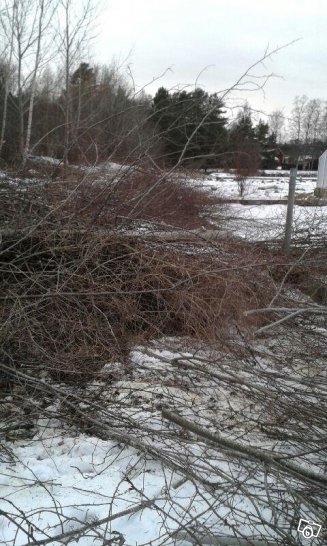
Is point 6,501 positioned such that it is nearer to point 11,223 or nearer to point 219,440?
point 219,440

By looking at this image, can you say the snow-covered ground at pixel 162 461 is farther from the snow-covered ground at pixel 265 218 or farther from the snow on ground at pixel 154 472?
the snow-covered ground at pixel 265 218

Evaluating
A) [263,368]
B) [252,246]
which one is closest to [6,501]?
[263,368]

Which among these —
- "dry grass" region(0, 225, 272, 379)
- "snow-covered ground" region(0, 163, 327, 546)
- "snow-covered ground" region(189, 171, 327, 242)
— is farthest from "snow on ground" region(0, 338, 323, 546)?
"snow-covered ground" region(189, 171, 327, 242)

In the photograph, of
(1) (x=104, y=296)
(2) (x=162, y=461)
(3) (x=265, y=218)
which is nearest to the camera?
(2) (x=162, y=461)

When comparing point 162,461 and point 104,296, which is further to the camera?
point 104,296

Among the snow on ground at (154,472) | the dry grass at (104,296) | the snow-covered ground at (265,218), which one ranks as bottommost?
the snow on ground at (154,472)

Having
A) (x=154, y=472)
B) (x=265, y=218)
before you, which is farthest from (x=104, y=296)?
(x=265, y=218)

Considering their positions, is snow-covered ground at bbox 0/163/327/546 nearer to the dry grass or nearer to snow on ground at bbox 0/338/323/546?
snow on ground at bbox 0/338/323/546

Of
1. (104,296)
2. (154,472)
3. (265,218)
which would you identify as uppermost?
Result: (265,218)

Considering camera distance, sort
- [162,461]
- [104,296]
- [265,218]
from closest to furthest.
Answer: [162,461]
[104,296]
[265,218]

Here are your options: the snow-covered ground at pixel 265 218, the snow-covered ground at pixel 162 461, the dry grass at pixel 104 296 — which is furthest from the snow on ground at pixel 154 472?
the snow-covered ground at pixel 265 218

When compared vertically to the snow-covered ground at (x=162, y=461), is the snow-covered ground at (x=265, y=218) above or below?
above

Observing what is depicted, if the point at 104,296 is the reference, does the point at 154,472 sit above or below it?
below

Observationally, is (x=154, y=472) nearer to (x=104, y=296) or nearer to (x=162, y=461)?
(x=162, y=461)
